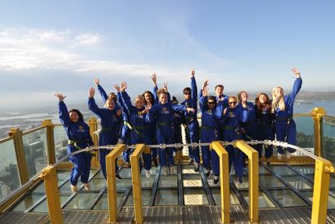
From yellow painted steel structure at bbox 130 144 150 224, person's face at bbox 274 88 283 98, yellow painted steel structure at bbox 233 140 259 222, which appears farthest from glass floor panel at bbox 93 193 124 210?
person's face at bbox 274 88 283 98

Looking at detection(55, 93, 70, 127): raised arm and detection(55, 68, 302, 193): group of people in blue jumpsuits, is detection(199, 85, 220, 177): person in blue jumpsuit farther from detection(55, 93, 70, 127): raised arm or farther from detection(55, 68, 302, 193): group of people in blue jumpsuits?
detection(55, 93, 70, 127): raised arm

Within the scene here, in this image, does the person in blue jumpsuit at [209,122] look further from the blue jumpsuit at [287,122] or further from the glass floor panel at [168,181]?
the blue jumpsuit at [287,122]

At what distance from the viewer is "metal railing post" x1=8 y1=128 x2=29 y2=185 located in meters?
5.40

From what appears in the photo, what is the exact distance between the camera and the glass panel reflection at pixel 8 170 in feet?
15.9

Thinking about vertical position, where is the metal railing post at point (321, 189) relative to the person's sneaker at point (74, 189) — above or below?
above

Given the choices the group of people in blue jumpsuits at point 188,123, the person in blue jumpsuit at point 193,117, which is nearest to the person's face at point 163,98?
the group of people in blue jumpsuits at point 188,123

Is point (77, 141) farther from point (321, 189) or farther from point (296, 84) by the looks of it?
point (296, 84)

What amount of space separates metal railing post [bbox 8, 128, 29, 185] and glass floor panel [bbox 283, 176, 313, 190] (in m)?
6.20

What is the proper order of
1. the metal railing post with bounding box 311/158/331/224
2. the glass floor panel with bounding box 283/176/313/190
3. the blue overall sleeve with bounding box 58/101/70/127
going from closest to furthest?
the metal railing post with bounding box 311/158/331/224, the blue overall sleeve with bounding box 58/101/70/127, the glass floor panel with bounding box 283/176/313/190

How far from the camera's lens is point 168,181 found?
18.6 ft

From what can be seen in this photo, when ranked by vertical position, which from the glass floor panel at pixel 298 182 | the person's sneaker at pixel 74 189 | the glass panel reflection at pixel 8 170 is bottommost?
the glass floor panel at pixel 298 182

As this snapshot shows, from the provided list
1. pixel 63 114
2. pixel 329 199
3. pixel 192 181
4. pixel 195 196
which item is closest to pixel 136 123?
pixel 63 114

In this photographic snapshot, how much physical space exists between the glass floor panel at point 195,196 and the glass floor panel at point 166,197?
22cm

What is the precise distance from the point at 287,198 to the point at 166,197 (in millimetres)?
2395
